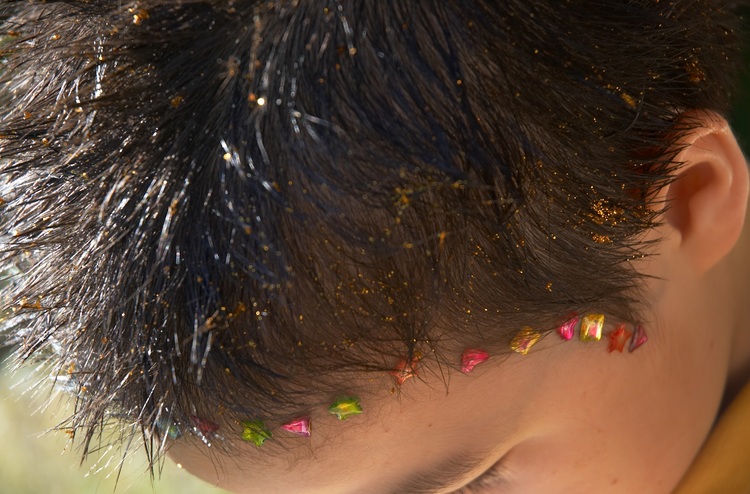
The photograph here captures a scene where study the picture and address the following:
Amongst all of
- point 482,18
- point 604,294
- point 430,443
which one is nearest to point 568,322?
point 604,294

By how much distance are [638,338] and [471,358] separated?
17cm


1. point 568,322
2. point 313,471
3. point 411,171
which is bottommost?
point 313,471

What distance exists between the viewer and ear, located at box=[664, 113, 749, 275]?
594mm

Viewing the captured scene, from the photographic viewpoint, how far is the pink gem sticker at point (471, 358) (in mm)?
569

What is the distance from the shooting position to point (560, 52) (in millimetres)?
478

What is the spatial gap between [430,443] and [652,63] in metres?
0.32

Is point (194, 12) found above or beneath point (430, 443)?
above

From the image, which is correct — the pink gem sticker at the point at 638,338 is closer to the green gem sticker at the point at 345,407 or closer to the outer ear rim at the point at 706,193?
the outer ear rim at the point at 706,193

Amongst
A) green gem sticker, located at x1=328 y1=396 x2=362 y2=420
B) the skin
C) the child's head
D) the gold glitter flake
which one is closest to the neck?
the skin

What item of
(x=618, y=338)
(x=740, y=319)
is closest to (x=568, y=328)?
(x=618, y=338)

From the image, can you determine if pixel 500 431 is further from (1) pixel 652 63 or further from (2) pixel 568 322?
(1) pixel 652 63

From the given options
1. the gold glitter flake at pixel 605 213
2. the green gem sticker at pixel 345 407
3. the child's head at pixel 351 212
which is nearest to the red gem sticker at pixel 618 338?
the child's head at pixel 351 212

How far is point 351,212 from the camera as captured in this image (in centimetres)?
46

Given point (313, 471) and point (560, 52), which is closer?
point (560, 52)
